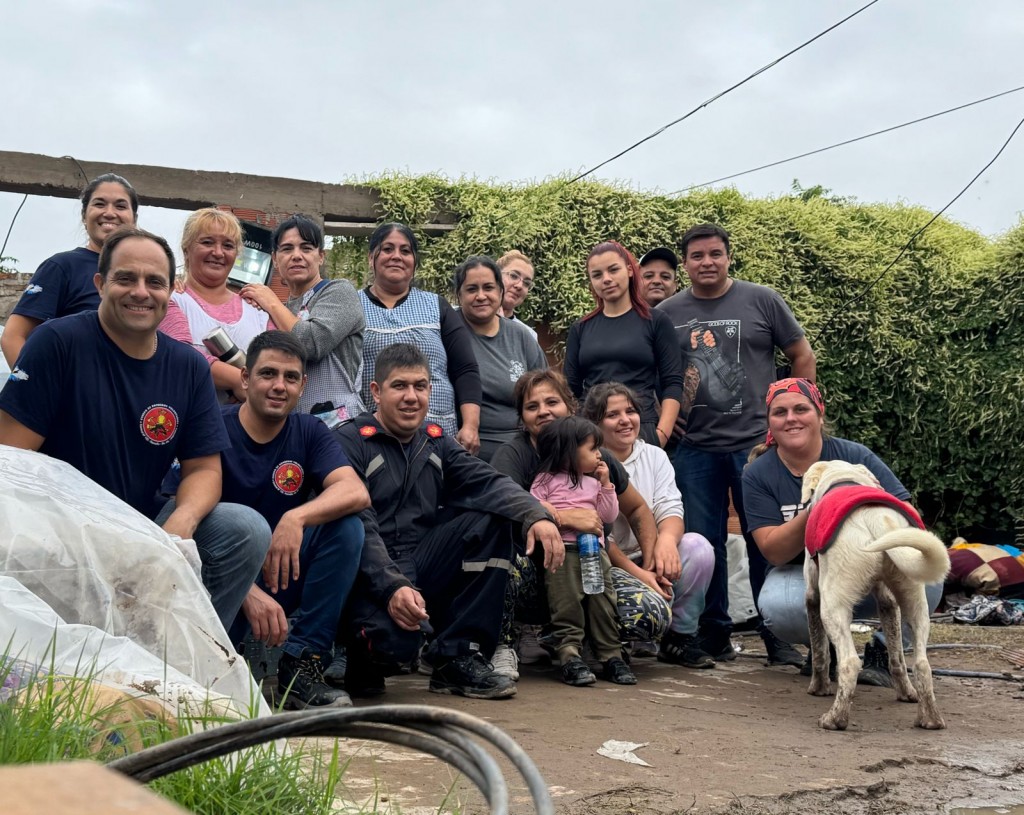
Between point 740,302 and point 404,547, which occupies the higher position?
point 740,302

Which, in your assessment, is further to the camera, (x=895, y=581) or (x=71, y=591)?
(x=895, y=581)

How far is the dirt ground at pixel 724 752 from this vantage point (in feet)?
10.0

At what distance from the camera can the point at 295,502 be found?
14.2ft

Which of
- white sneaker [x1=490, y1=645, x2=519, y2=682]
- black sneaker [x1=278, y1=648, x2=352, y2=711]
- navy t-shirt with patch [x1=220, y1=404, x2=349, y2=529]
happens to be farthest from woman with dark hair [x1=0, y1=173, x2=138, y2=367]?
white sneaker [x1=490, y1=645, x2=519, y2=682]

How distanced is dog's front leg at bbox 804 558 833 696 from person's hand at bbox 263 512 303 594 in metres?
2.18

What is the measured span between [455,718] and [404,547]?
3160mm

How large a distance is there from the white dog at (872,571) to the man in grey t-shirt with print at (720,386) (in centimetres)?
126

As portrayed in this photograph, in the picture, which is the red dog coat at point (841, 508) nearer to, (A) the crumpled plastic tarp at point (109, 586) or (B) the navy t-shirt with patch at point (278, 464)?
(B) the navy t-shirt with patch at point (278, 464)

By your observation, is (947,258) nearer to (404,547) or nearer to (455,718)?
(404,547)

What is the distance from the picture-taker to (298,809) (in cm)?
239

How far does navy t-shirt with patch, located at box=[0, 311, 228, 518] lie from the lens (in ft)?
11.4

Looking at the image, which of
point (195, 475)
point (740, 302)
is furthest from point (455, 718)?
point (740, 302)

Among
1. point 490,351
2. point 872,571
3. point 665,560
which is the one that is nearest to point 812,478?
point 872,571

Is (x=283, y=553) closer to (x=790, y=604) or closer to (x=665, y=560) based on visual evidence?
(x=665, y=560)
